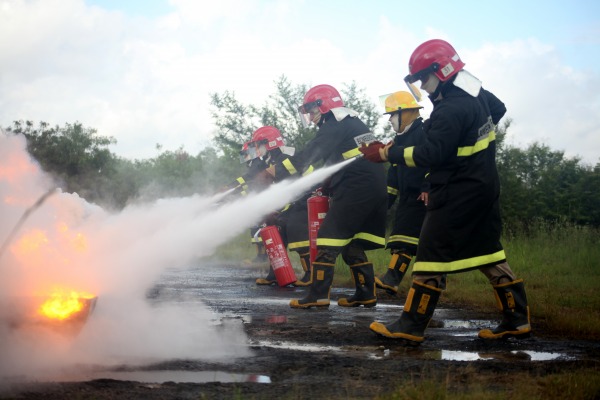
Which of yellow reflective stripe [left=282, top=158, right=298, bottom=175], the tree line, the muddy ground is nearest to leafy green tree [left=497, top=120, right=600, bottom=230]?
the tree line

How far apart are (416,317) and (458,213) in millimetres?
876

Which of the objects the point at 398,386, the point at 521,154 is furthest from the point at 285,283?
the point at 521,154

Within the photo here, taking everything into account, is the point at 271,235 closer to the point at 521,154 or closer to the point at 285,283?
the point at 285,283

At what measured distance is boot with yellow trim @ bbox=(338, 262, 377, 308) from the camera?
759cm

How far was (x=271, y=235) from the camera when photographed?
9633mm

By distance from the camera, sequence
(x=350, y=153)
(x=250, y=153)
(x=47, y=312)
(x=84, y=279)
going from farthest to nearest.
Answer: (x=250, y=153), (x=350, y=153), (x=84, y=279), (x=47, y=312)

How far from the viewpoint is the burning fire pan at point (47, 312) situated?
4.26m

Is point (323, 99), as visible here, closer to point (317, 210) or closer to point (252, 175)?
point (317, 210)

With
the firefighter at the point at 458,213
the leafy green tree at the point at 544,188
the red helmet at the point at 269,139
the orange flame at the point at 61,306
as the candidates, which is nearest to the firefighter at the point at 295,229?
the red helmet at the point at 269,139

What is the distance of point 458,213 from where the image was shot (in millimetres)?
5270

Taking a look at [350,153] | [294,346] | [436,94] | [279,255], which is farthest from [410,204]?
[294,346]

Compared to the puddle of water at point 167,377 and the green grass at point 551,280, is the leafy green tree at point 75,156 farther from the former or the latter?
the puddle of water at point 167,377

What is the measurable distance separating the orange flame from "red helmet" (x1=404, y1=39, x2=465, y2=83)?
329 centimetres

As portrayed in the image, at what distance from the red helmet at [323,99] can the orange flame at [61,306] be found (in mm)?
4356
